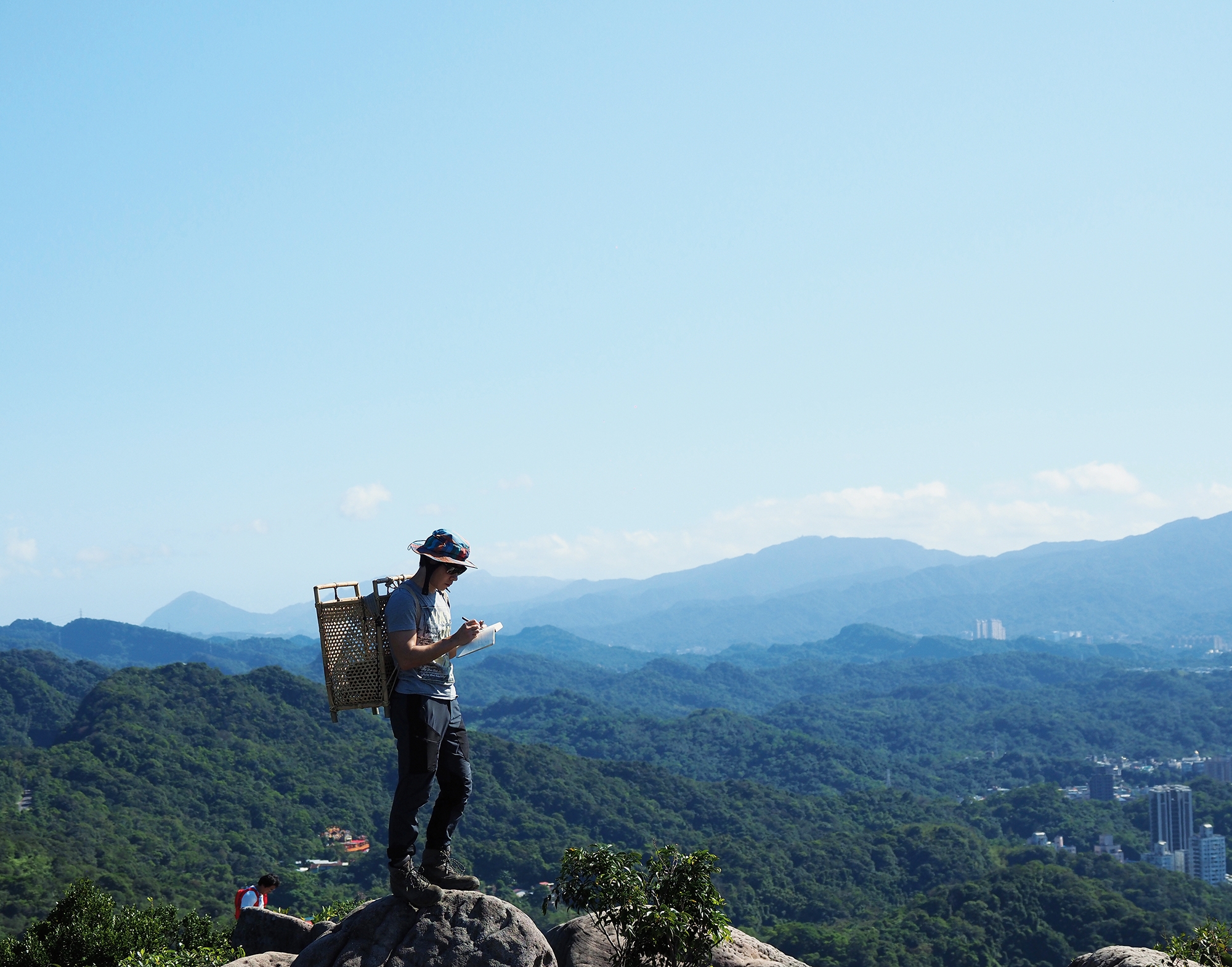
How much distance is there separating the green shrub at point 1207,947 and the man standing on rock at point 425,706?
5004 millimetres

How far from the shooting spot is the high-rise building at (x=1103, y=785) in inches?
4537

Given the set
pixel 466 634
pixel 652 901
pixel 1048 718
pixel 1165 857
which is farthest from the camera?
pixel 1048 718

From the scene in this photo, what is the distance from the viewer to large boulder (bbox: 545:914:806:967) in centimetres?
831

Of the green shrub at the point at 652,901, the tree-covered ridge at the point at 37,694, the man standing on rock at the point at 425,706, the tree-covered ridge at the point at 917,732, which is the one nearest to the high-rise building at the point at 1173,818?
the tree-covered ridge at the point at 917,732

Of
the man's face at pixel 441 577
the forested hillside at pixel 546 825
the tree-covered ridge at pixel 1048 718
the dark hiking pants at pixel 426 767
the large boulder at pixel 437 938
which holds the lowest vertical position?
the tree-covered ridge at pixel 1048 718

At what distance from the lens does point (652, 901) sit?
764 centimetres

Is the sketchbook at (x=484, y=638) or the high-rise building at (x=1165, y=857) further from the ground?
the sketchbook at (x=484, y=638)

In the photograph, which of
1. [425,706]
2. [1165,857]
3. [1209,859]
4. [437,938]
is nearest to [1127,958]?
[437,938]

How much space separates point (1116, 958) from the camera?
8.30m

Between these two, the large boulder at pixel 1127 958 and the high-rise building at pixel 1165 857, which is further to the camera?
the high-rise building at pixel 1165 857

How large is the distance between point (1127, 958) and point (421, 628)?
603 centimetres

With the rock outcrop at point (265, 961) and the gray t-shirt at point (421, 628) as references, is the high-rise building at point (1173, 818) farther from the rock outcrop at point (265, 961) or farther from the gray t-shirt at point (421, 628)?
the gray t-shirt at point (421, 628)

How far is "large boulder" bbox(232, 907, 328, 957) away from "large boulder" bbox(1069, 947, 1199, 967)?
689cm

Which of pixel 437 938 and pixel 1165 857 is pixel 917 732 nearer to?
pixel 1165 857
